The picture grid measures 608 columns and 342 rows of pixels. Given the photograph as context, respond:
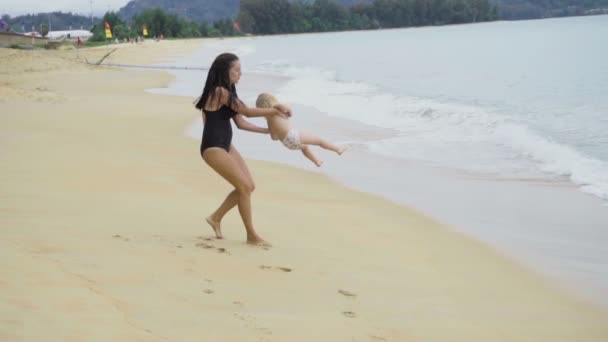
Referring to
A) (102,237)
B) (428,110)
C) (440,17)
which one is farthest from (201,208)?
(440,17)

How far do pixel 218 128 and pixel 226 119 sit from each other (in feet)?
0.30

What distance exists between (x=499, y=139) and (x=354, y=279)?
29.6ft

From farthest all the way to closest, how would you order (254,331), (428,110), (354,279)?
(428,110)
(354,279)
(254,331)

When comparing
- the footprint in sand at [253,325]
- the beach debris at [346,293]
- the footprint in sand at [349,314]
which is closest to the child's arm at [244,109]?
the beach debris at [346,293]

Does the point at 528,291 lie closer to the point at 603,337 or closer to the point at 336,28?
the point at 603,337

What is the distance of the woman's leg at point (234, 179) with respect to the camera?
19.0 feet

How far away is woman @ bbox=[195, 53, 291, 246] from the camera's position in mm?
5641

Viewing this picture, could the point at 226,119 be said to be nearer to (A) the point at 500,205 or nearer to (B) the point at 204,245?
Result: (B) the point at 204,245

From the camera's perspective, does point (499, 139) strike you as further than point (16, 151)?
Yes

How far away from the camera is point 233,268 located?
5.16 metres

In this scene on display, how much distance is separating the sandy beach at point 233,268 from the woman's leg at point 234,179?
17 cm

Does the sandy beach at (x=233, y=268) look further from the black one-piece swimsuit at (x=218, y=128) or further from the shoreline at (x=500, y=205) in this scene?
the black one-piece swimsuit at (x=218, y=128)

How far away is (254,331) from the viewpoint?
394cm

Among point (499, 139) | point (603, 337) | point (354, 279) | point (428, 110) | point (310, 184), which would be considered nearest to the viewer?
point (603, 337)
